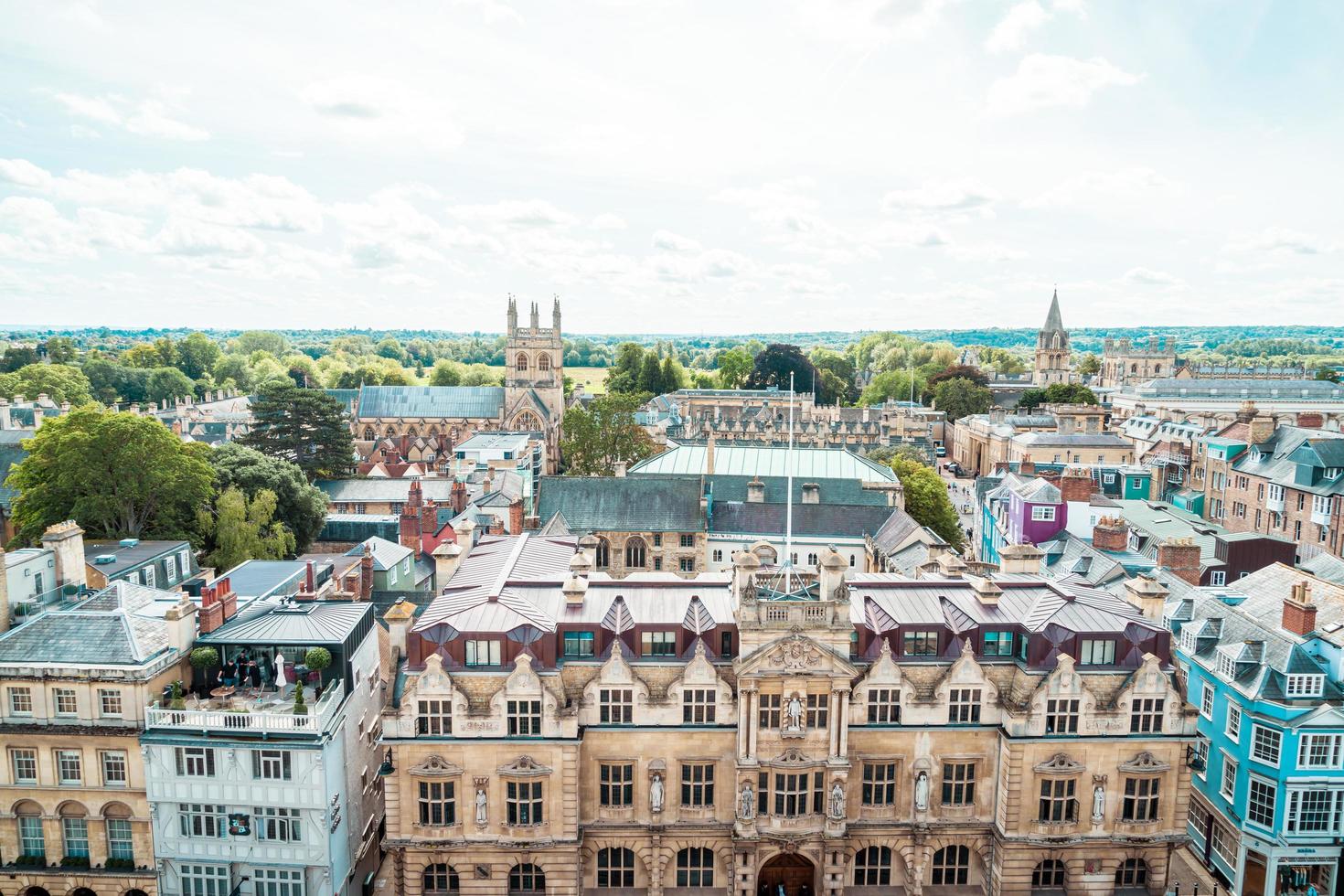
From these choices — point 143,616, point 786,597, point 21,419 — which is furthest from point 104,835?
point 21,419

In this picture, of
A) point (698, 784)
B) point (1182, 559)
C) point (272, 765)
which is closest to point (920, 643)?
point (698, 784)

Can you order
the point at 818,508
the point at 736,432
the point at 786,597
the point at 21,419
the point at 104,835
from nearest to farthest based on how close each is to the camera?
the point at 104,835
the point at 786,597
the point at 818,508
the point at 21,419
the point at 736,432

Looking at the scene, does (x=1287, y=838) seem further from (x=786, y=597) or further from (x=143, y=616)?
(x=143, y=616)

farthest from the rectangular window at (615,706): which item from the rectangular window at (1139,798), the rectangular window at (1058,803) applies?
the rectangular window at (1139,798)

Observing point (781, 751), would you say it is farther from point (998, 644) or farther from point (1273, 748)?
point (1273, 748)

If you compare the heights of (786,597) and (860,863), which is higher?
(786,597)

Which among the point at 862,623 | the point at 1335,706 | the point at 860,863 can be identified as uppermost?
the point at 862,623
